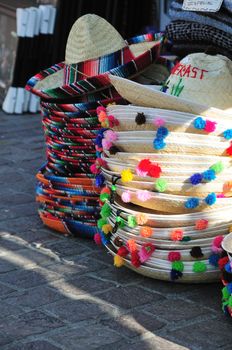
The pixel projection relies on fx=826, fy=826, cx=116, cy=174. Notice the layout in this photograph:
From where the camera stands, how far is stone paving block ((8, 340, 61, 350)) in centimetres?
300

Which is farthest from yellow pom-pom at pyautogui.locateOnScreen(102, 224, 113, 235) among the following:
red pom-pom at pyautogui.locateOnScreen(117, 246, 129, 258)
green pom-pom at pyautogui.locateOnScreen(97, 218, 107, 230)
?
red pom-pom at pyautogui.locateOnScreen(117, 246, 129, 258)

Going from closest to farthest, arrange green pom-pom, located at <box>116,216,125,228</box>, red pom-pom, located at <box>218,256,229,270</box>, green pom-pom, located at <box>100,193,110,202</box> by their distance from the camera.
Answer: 1. red pom-pom, located at <box>218,256,229,270</box>
2. green pom-pom, located at <box>116,216,125,228</box>
3. green pom-pom, located at <box>100,193,110,202</box>

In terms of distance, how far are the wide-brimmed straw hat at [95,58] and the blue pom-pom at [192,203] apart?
79 centimetres

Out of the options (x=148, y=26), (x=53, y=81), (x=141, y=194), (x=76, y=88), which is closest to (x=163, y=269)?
(x=141, y=194)

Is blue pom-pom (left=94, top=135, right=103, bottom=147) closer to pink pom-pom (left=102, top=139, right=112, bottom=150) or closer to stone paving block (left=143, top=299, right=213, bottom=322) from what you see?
pink pom-pom (left=102, top=139, right=112, bottom=150)

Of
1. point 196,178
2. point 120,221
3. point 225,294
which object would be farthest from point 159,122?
point 225,294

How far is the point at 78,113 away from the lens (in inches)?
154

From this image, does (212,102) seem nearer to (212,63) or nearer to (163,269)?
(212,63)

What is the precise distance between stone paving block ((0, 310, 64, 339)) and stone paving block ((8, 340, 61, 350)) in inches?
2.6

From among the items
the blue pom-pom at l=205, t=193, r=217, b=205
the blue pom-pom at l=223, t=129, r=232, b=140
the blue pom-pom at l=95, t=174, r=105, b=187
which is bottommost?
the blue pom-pom at l=95, t=174, r=105, b=187

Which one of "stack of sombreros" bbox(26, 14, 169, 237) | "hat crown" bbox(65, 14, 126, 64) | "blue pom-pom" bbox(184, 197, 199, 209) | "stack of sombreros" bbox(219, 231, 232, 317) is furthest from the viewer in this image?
"hat crown" bbox(65, 14, 126, 64)

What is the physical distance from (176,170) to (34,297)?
798 mm

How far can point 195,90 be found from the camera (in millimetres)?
3449

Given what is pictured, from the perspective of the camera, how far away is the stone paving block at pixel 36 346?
3.00 metres
